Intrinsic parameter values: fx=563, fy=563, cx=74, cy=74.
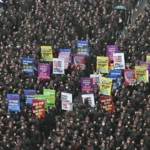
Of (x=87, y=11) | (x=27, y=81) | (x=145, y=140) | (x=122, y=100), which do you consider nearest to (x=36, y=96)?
(x=27, y=81)

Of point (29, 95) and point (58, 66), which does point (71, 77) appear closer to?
point (58, 66)

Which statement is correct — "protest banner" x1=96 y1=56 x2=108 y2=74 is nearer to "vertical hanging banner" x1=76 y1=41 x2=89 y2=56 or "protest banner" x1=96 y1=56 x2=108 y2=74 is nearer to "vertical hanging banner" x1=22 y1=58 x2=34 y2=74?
"vertical hanging banner" x1=76 y1=41 x2=89 y2=56

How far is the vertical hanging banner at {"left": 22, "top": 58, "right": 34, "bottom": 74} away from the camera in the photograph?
73.6 ft

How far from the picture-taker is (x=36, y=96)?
2059cm

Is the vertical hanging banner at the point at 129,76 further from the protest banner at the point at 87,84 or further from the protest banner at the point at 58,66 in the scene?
the protest banner at the point at 58,66

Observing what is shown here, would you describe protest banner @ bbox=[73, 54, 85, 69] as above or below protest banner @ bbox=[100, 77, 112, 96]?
above

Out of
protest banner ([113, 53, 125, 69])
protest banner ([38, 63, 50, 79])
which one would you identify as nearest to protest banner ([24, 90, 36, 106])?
protest banner ([38, 63, 50, 79])

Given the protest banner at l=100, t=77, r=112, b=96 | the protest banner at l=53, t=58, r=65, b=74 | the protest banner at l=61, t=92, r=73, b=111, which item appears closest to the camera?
the protest banner at l=61, t=92, r=73, b=111

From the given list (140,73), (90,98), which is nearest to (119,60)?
(140,73)

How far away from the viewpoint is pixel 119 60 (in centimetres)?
2269

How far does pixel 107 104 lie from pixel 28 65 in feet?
13.5

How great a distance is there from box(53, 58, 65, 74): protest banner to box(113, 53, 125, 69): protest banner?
83.5 inches

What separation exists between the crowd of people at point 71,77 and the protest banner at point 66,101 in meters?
0.23

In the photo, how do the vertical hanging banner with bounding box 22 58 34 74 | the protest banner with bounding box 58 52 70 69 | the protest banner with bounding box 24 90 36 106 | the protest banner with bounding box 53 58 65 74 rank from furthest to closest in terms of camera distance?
the protest banner with bounding box 58 52 70 69
the vertical hanging banner with bounding box 22 58 34 74
the protest banner with bounding box 53 58 65 74
the protest banner with bounding box 24 90 36 106
